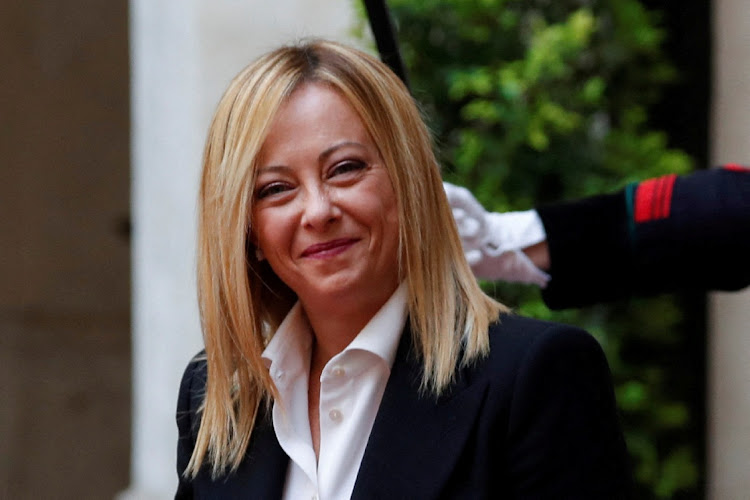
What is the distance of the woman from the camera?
5.91ft

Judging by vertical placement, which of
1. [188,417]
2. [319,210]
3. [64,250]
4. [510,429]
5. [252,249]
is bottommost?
[64,250]

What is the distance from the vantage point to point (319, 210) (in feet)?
6.09

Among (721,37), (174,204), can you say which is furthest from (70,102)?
(721,37)

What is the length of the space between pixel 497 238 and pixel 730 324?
6.67 ft

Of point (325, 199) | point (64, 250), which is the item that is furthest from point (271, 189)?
point (64, 250)

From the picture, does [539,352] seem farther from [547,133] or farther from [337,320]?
[547,133]

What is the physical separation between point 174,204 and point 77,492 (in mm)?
2528

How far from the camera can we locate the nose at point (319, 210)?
1.86m

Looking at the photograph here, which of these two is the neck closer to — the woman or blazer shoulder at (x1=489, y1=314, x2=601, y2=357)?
the woman

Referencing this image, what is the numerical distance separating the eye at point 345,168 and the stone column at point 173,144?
2423mm

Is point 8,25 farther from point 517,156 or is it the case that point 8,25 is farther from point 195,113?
point 517,156

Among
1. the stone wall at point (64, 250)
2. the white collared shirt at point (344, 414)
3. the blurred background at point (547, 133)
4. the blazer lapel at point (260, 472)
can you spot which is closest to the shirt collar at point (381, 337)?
the white collared shirt at point (344, 414)

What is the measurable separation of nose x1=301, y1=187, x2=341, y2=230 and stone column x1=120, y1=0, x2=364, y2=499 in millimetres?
2464

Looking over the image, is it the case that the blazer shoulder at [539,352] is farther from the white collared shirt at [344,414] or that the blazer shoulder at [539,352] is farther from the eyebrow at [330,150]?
the eyebrow at [330,150]
